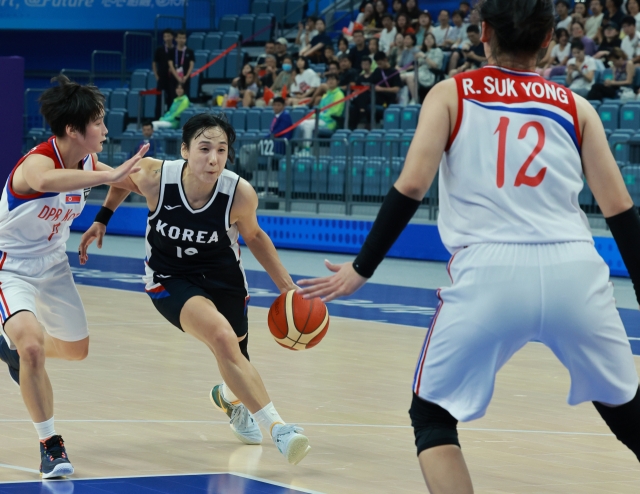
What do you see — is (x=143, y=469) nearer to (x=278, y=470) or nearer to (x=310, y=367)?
(x=278, y=470)

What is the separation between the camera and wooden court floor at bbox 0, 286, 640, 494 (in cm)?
504

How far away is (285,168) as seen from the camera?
1697cm

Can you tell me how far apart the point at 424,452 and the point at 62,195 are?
2646 millimetres

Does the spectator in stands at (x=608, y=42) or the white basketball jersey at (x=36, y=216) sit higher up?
the spectator in stands at (x=608, y=42)

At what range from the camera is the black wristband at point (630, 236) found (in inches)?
129

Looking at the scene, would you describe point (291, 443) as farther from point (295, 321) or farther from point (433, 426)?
point (433, 426)

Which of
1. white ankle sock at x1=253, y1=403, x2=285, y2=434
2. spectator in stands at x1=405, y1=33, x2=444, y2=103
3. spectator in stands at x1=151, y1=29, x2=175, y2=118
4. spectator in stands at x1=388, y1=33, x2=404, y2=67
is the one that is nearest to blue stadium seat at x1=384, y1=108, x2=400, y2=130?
spectator in stands at x1=405, y1=33, x2=444, y2=103

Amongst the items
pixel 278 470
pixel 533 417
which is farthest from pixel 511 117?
pixel 533 417

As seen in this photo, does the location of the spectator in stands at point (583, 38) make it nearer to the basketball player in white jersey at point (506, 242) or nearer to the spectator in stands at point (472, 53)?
the spectator in stands at point (472, 53)

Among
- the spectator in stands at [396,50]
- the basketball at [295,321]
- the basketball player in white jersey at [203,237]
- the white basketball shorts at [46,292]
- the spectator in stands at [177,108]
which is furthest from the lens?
the spectator in stands at [177,108]

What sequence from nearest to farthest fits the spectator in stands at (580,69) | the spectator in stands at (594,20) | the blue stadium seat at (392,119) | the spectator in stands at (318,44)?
the spectator in stands at (580,69), the spectator in stands at (594,20), the blue stadium seat at (392,119), the spectator in stands at (318,44)

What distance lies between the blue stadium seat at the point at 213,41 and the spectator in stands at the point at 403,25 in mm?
5962

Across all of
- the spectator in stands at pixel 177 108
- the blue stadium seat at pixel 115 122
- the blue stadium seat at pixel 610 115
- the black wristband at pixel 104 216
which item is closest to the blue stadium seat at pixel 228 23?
the blue stadium seat at pixel 115 122

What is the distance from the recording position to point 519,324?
3137mm
